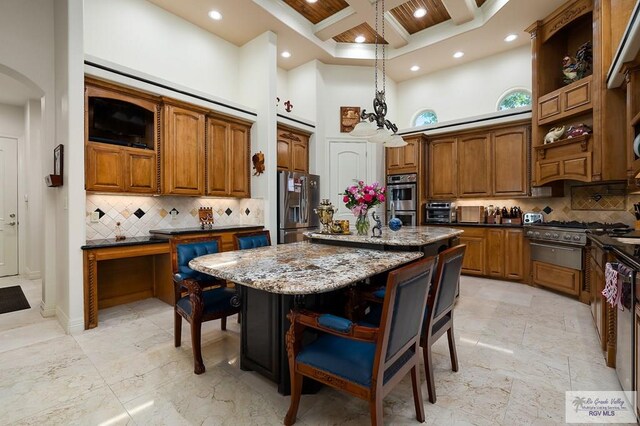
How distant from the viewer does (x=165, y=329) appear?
9.37 feet

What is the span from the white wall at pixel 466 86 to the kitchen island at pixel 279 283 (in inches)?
181

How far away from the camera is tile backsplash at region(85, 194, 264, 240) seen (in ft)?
11.4

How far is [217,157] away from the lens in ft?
13.8

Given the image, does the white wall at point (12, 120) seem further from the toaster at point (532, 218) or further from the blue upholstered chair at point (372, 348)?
the toaster at point (532, 218)

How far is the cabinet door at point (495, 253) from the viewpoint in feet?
15.3

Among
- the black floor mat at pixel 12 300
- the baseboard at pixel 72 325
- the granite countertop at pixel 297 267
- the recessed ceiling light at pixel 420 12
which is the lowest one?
the black floor mat at pixel 12 300

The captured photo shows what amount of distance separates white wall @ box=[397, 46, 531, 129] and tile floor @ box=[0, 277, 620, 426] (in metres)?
3.93

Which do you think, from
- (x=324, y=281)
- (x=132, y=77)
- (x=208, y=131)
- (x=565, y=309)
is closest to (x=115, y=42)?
(x=132, y=77)

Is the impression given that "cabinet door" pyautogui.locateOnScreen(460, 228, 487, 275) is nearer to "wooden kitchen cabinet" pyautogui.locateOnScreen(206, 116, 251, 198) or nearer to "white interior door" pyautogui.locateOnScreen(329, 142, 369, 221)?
"white interior door" pyautogui.locateOnScreen(329, 142, 369, 221)

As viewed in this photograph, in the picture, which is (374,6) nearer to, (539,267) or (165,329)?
(539,267)

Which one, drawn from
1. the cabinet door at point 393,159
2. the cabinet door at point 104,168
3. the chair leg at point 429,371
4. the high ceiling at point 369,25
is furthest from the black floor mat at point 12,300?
the cabinet door at point 393,159

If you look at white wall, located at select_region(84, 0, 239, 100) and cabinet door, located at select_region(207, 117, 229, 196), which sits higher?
white wall, located at select_region(84, 0, 239, 100)

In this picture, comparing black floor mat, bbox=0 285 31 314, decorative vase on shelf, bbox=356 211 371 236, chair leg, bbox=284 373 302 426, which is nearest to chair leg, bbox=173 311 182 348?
chair leg, bbox=284 373 302 426

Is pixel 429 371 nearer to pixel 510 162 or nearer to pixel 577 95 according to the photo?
pixel 577 95
